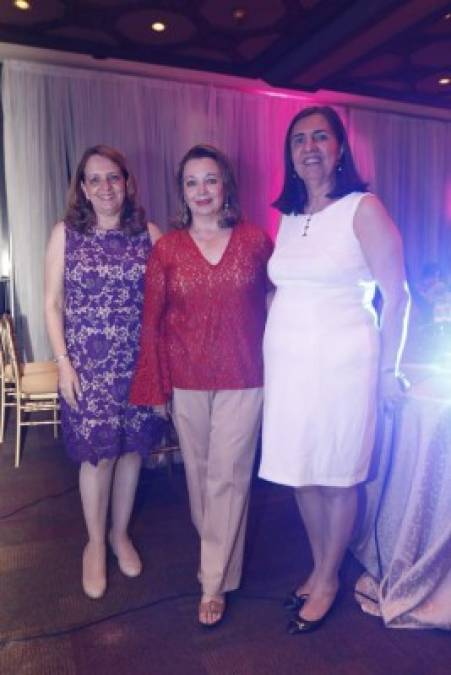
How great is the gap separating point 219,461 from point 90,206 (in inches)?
39.9

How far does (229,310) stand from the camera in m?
1.69

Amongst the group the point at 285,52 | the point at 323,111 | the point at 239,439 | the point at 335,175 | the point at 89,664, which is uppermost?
the point at 285,52

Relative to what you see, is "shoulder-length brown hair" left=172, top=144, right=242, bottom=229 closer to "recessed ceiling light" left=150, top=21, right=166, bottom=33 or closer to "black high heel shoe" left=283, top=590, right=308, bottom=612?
"black high heel shoe" left=283, top=590, right=308, bottom=612

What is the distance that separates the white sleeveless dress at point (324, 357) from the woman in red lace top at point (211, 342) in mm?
104

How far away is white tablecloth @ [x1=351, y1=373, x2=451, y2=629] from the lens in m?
1.69

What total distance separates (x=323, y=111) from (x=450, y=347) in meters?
1.30

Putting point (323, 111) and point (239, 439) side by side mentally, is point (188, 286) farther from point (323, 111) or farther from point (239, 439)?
point (323, 111)

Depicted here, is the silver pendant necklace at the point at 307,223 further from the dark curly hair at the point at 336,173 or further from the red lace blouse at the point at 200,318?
the red lace blouse at the point at 200,318

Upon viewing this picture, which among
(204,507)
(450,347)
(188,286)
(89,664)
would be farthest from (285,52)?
(89,664)

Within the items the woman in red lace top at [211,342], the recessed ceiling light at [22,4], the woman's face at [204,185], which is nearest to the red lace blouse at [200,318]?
the woman in red lace top at [211,342]

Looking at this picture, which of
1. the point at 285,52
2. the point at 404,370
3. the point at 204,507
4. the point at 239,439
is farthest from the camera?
the point at 285,52

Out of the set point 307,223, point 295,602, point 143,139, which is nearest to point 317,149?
point 307,223

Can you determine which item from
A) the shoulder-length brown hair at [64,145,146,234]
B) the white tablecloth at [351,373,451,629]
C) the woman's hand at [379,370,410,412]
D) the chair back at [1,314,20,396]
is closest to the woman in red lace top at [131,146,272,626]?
the shoulder-length brown hair at [64,145,146,234]

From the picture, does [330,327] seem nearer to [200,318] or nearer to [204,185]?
[200,318]
